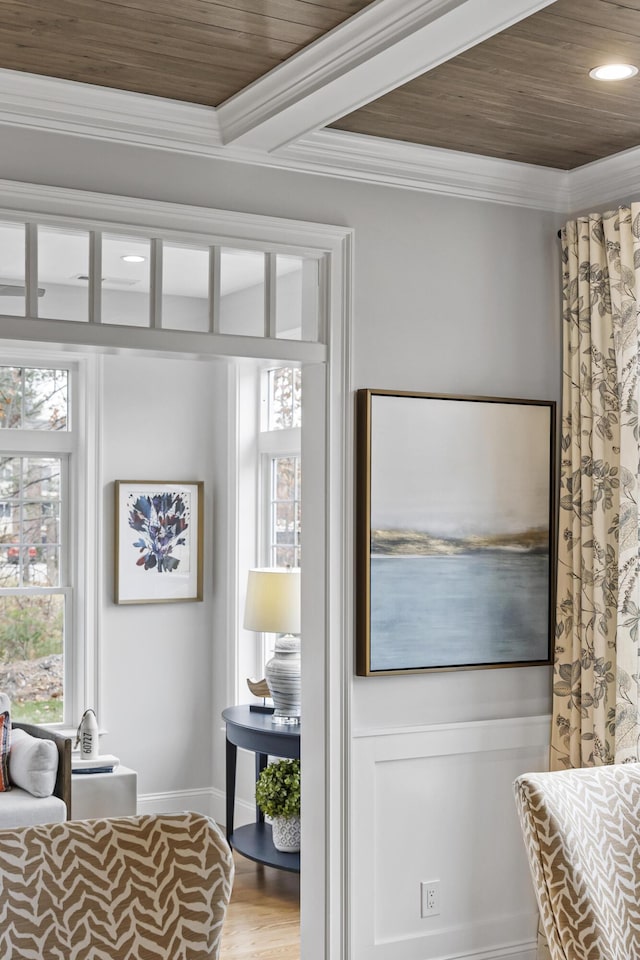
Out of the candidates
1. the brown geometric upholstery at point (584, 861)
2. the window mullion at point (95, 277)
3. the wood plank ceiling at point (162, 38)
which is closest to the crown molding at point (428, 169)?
the wood plank ceiling at point (162, 38)

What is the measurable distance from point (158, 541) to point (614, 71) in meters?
3.64

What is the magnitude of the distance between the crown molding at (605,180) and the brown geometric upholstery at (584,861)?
210 cm

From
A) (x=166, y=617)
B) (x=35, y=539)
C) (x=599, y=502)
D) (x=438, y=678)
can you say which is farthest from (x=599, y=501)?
(x=35, y=539)

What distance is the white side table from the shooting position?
192 inches

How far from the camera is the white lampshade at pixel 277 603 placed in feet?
15.5

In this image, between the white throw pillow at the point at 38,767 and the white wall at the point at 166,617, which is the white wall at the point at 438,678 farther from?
the white wall at the point at 166,617

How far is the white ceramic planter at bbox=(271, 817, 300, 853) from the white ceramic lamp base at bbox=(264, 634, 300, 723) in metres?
0.44

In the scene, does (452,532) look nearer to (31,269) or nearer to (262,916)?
(31,269)

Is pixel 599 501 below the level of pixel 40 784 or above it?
above

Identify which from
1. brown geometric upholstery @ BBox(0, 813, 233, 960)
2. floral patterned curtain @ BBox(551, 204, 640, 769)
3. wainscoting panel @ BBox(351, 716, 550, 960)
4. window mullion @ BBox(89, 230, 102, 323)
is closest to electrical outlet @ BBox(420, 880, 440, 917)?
wainscoting panel @ BBox(351, 716, 550, 960)

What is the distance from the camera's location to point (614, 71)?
2.86 m

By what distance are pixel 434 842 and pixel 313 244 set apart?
76.9 inches

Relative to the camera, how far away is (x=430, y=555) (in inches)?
140

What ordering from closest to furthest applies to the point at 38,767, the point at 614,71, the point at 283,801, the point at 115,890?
1. the point at 115,890
2. the point at 614,71
3. the point at 38,767
4. the point at 283,801
